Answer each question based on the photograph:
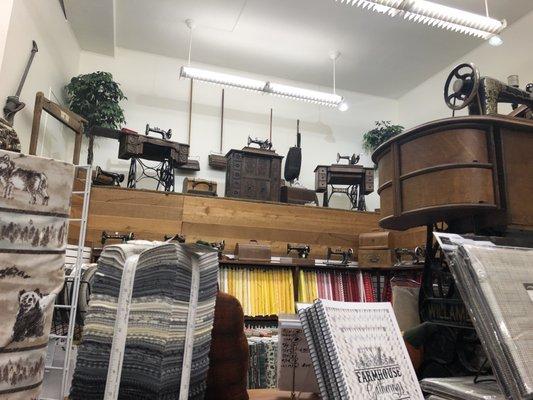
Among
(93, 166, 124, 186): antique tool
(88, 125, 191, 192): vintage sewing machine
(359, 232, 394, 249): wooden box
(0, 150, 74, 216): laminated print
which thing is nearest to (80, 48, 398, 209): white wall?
(88, 125, 191, 192): vintage sewing machine

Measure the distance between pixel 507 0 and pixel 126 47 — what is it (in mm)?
4984

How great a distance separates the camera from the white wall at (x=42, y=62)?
328cm

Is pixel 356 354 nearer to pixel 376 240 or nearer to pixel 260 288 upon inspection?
pixel 260 288

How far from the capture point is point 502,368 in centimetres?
101

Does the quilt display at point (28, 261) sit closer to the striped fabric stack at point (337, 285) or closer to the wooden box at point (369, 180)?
the striped fabric stack at point (337, 285)

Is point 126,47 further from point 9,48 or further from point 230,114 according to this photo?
point 9,48

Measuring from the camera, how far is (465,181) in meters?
1.39

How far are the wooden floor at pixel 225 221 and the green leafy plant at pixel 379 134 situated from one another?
169cm

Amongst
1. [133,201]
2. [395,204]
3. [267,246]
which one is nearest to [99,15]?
[133,201]

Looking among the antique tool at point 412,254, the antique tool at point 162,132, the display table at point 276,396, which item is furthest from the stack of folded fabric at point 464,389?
the antique tool at point 162,132

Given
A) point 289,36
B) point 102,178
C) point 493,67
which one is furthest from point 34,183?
point 493,67

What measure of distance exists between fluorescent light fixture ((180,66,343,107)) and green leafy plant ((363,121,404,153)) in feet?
3.90

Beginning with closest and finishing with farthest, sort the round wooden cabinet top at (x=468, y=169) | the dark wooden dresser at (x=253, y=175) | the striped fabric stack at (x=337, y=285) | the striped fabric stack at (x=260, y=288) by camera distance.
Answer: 1. the round wooden cabinet top at (x=468, y=169)
2. the striped fabric stack at (x=260, y=288)
3. the striped fabric stack at (x=337, y=285)
4. the dark wooden dresser at (x=253, y=175)

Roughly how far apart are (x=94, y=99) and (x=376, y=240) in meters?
3.81
